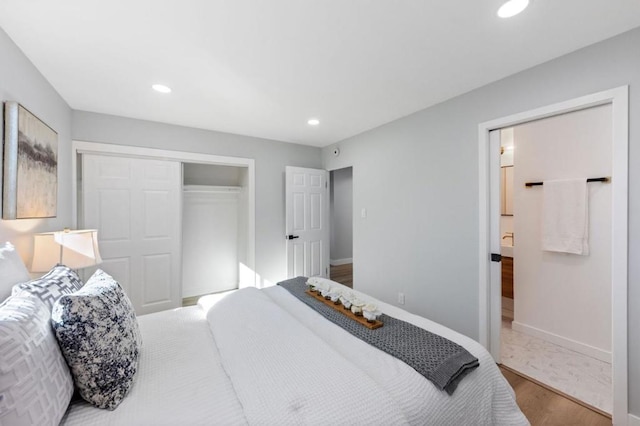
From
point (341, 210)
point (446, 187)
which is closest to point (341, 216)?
point (341, 210)

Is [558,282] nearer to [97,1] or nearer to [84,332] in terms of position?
[84,332]

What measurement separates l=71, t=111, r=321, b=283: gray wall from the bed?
2234 mm

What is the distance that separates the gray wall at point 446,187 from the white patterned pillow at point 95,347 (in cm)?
249

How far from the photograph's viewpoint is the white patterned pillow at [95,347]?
0.96 metres

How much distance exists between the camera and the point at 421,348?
1.33m

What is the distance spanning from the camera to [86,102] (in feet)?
8.58

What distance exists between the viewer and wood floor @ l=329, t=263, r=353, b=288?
502cm

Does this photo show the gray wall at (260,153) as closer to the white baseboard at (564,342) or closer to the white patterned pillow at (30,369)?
the white patterned pillow at (30,369)

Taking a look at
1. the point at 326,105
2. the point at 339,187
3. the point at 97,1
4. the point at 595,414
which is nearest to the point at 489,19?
the point at 326,105

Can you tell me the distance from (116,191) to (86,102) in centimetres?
92

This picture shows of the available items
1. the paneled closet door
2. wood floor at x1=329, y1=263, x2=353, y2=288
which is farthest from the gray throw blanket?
wood floor at x1=329, y1=263, x2=353, y2=288

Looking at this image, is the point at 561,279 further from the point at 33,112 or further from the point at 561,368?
the point at 33,112

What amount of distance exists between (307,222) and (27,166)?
299 cm

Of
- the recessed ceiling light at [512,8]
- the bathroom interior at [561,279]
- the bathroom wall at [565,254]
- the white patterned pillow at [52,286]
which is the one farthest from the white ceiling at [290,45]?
the white patterned pillow at [52,286]
